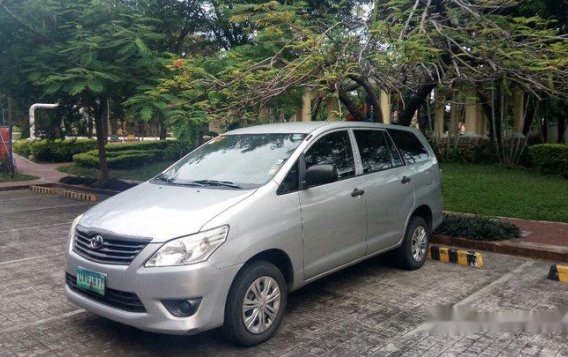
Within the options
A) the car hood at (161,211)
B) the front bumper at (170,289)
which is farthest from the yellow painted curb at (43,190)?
the front bumper at (170,289)

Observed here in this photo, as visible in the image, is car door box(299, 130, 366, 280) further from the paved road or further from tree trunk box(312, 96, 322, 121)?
tree trunk box(312, 96, 322, 121)

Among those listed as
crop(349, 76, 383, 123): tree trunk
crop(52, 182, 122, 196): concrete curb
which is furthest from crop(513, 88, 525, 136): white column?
crop(52, 182, 122, 196): concrete curb

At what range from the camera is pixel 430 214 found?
655 centimetres

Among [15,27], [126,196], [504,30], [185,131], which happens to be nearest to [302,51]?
[185,131]

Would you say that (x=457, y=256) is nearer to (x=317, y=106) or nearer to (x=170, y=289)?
(x=317, y=106)

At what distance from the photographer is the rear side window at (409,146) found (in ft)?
20.6

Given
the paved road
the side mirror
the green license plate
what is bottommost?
the paved road

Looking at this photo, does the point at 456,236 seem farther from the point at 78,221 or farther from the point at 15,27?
the point at 15,27

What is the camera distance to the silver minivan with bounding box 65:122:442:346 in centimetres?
379

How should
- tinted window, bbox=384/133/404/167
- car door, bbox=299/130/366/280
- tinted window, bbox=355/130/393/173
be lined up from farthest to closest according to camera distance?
tinted window, bbox=384/133/404/167, tinted window, bbox=355/130/393/173, car door, bbox=299/130/366/280

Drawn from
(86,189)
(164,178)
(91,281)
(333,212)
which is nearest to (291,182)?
(333,212)

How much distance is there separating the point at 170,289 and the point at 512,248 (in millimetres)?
5101

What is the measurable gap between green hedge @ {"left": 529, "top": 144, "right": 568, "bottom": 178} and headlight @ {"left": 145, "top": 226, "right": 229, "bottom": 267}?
443 inches

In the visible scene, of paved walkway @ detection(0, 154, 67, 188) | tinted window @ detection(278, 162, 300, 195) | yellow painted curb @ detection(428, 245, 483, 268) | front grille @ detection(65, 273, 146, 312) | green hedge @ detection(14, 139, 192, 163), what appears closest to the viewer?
front grille @ detection(65, 273, 146, 312)
